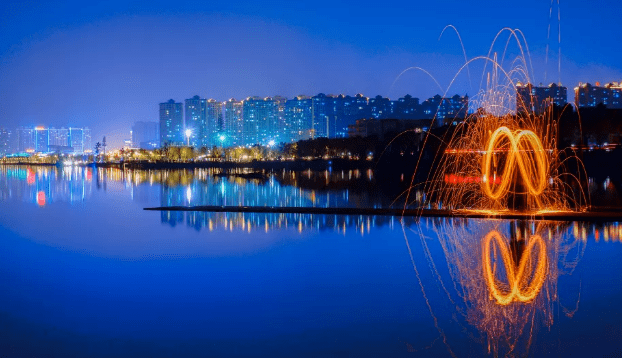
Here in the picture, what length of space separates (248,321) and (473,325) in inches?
91.2

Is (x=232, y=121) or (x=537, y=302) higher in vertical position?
(x=232, y=121)

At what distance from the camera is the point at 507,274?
8.23 m

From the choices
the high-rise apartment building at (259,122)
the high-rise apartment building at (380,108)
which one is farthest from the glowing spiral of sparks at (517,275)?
the high-rise apartment building at (259,122)

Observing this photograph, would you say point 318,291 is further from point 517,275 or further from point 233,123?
point 233,123

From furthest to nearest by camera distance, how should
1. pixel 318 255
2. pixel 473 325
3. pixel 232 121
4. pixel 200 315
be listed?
pixel 232 121, pixel 318 255, pixel 200 315, pixel 473 325

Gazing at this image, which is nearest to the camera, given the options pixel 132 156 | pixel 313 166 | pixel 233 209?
pixel 233 209

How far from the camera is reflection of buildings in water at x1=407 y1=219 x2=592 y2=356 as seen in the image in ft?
20.2

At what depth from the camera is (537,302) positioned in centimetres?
696

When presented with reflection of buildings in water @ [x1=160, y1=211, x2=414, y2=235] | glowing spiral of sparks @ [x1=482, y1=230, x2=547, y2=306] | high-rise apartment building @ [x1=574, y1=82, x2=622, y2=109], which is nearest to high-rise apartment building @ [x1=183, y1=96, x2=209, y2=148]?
high-rise apartment building @ [x1=574, y1=82, x2=622, y2=109]

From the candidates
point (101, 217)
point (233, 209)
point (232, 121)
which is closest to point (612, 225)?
point (233, 209)

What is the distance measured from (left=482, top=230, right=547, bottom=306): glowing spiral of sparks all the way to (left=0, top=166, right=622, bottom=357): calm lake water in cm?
3

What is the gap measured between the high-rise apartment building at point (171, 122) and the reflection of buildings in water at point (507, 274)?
164 metres

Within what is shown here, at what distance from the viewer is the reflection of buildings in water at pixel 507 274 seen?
614cm

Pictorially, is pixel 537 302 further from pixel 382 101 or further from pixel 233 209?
pixel 382 101
